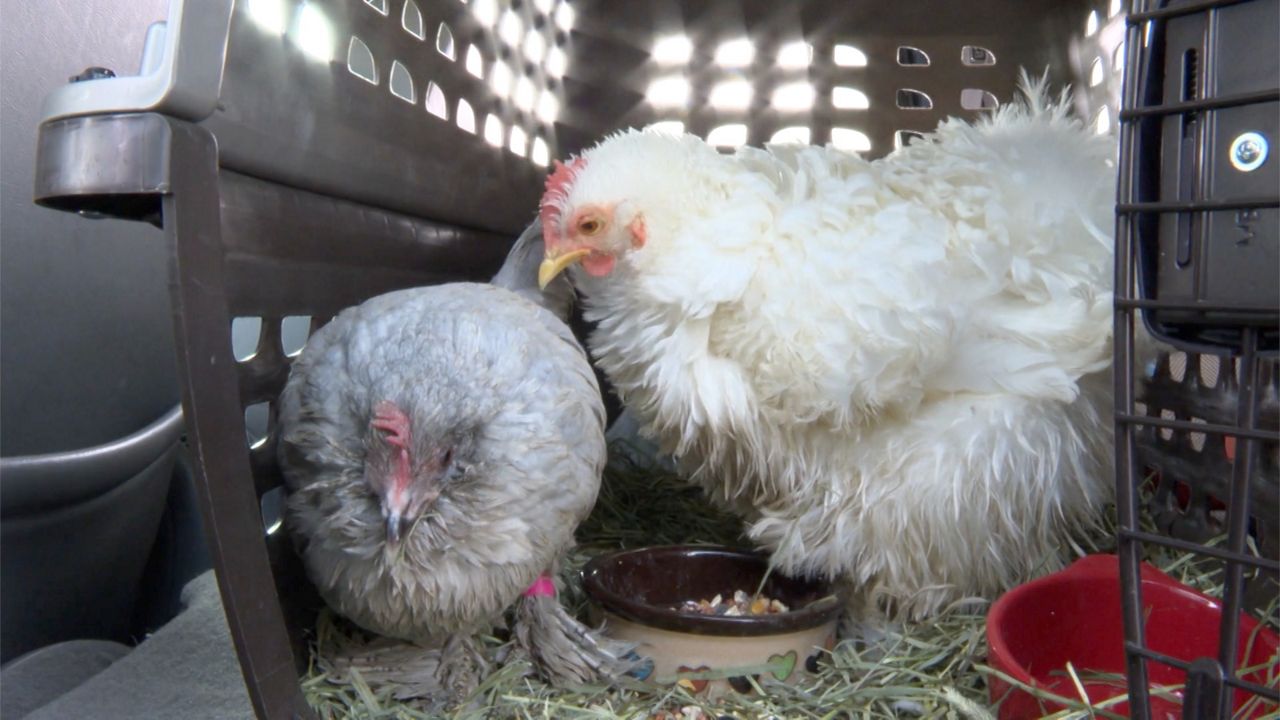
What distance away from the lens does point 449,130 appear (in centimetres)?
174

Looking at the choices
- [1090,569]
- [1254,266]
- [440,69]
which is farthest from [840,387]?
[440,69]

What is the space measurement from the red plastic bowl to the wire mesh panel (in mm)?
300

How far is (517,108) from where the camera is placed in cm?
204

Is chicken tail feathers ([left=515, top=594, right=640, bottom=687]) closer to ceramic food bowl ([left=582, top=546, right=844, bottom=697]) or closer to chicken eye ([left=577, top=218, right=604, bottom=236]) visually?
ceramic food bowl ([left=582, top=546, right=844, bottom=697])

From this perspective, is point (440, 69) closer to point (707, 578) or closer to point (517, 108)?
point (517, 108)

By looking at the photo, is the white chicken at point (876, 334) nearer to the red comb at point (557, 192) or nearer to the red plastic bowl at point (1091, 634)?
the red comb at point (557, 192)

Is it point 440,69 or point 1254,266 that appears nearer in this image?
point 1254,266

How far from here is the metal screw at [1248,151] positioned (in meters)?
0.74

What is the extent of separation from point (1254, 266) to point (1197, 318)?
0.23 feet

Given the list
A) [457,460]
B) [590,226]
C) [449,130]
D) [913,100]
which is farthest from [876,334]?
[913,100]

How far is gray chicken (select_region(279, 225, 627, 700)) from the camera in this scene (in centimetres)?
120

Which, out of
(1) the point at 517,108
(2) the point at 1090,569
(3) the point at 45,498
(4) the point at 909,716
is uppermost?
(1) the point at 517,108

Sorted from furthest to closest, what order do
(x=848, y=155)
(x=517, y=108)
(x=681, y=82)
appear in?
(x=681, y=82)
(x=517, y=108)
(x=848, y=155)

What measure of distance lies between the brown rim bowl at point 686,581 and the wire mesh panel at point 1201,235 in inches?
24.8
